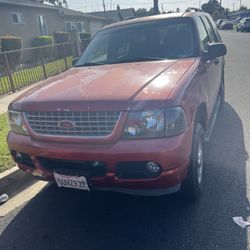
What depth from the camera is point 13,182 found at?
418 cm

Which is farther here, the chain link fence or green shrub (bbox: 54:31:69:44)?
green shrub (bbox: 54:31:69:44)

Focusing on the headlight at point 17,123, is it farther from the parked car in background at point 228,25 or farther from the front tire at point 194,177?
the parked car in background at point 228,25

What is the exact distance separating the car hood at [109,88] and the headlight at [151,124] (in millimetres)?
117

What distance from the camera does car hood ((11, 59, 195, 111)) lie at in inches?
106

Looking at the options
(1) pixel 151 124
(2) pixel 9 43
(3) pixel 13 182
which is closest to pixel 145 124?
(1) pixel 151 124

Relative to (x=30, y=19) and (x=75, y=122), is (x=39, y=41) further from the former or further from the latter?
(x=75, y=122)

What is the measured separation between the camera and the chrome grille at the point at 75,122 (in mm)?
2679

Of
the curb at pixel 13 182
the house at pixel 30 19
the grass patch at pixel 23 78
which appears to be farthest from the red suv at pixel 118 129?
the house at pixel 30 19

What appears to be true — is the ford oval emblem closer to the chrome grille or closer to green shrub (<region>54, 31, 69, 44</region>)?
the chrome grille

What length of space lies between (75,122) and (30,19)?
2308 cm

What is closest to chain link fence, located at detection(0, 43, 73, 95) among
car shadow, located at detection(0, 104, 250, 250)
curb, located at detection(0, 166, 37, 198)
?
curb, located at detection(0, 166, 37, 198)

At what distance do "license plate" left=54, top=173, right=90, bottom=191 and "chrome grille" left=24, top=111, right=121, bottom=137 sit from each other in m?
0.39

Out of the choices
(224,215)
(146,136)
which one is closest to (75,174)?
(146,136)

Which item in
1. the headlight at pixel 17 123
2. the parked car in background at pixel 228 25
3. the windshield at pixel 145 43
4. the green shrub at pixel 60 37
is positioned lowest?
the parked car in background at pixel 228 25
